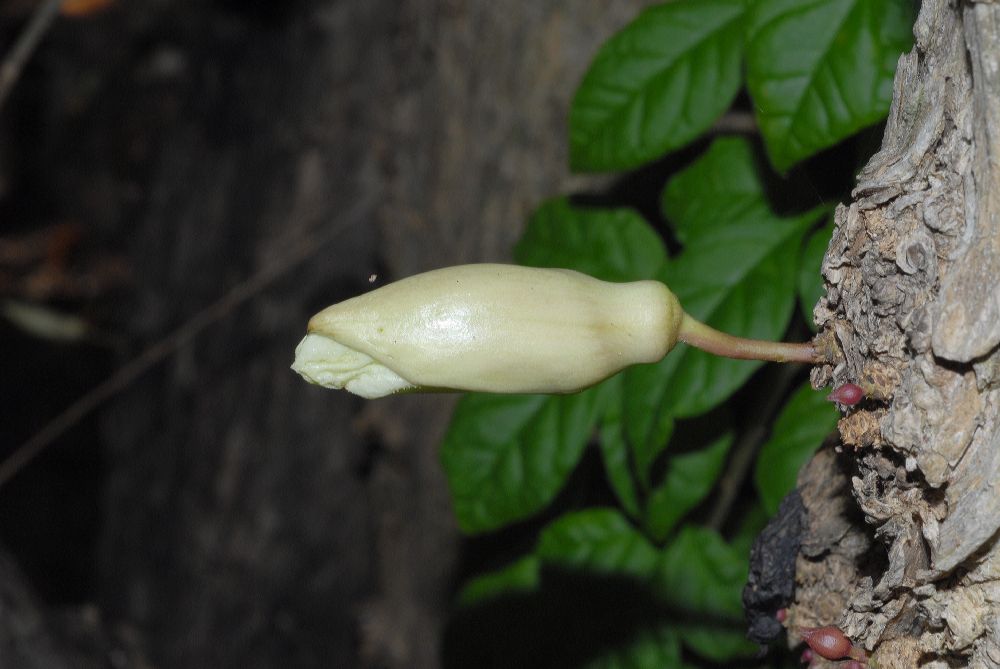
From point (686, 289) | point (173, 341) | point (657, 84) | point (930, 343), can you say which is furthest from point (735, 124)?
point (173, 341)

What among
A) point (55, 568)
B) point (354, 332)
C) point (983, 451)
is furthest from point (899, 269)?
point (55, 568)

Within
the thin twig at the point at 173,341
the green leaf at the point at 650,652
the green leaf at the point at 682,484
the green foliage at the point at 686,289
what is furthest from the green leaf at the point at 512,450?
the thin twig at the point at 173,341

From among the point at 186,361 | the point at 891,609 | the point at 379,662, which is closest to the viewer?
the point at 891,609

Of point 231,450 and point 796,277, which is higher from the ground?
point 796,277

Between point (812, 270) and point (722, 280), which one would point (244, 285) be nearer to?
point (722, 280)

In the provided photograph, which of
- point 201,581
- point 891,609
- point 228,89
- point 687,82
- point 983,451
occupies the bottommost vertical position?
point 201,581

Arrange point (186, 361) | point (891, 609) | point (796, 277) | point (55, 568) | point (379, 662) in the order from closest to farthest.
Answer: point (891, 609)
point (796, 277)
point (379, 662)
point (186, 361)
point (55, 568)

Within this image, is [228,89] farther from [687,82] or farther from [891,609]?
[891,609]

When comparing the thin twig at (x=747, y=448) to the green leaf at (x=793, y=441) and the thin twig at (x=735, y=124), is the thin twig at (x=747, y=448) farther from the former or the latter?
the thin twig at (x=735, y=124)

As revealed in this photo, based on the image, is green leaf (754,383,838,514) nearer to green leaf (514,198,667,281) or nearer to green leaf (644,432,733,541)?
green leaf (644,432,733,541)
